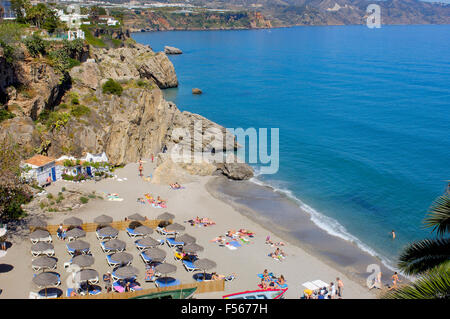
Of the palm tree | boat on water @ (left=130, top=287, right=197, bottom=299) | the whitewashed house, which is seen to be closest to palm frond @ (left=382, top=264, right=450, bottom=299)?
the palm tree

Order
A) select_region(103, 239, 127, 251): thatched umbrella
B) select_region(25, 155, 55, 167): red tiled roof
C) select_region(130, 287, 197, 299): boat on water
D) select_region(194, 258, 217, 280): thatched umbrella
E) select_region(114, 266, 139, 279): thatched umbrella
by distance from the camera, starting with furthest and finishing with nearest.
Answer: select_region(25, 155, 55, 167): red tiled roof
select_region(103, 239, 127, 251): thatched umbrella
select_region(194, 258, 217, 280): thatched umbrella
select_region(114, 266, 139, 279): thatched umbrella
select_region(130, 287, 197, 299): boat on water

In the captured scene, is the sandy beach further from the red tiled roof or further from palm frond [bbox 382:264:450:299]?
palm frond [bbox 382:264:450:299]

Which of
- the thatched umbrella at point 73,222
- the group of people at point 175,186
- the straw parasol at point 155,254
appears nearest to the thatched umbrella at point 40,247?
the thatched umbrella at point 73,222

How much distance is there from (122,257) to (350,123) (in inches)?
1972

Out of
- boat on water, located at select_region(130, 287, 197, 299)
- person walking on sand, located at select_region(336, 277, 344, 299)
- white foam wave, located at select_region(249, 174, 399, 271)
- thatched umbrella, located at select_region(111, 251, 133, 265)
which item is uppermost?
boat on water, located at select_region(130, 287, 197, 299)

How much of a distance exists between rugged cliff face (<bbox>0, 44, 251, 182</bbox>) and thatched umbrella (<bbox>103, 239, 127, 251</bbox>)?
15.0 metres

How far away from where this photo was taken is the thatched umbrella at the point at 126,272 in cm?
2208

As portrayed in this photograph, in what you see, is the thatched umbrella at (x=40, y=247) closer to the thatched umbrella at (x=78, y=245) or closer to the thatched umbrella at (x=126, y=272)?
the thatched umbrella at (x=78, y=245)

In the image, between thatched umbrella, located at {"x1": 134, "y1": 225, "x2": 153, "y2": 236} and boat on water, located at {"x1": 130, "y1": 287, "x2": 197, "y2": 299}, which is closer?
boat on water, located at {"x1": 130, "y1": 287, "x2": 197, "y2": 299}

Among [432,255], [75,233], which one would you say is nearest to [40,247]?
[75,233]

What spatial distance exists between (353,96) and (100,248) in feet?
222

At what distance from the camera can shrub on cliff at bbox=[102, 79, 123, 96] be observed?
4400cm

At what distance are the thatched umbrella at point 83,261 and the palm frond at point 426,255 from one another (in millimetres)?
17732

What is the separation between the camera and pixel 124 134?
42.6m
